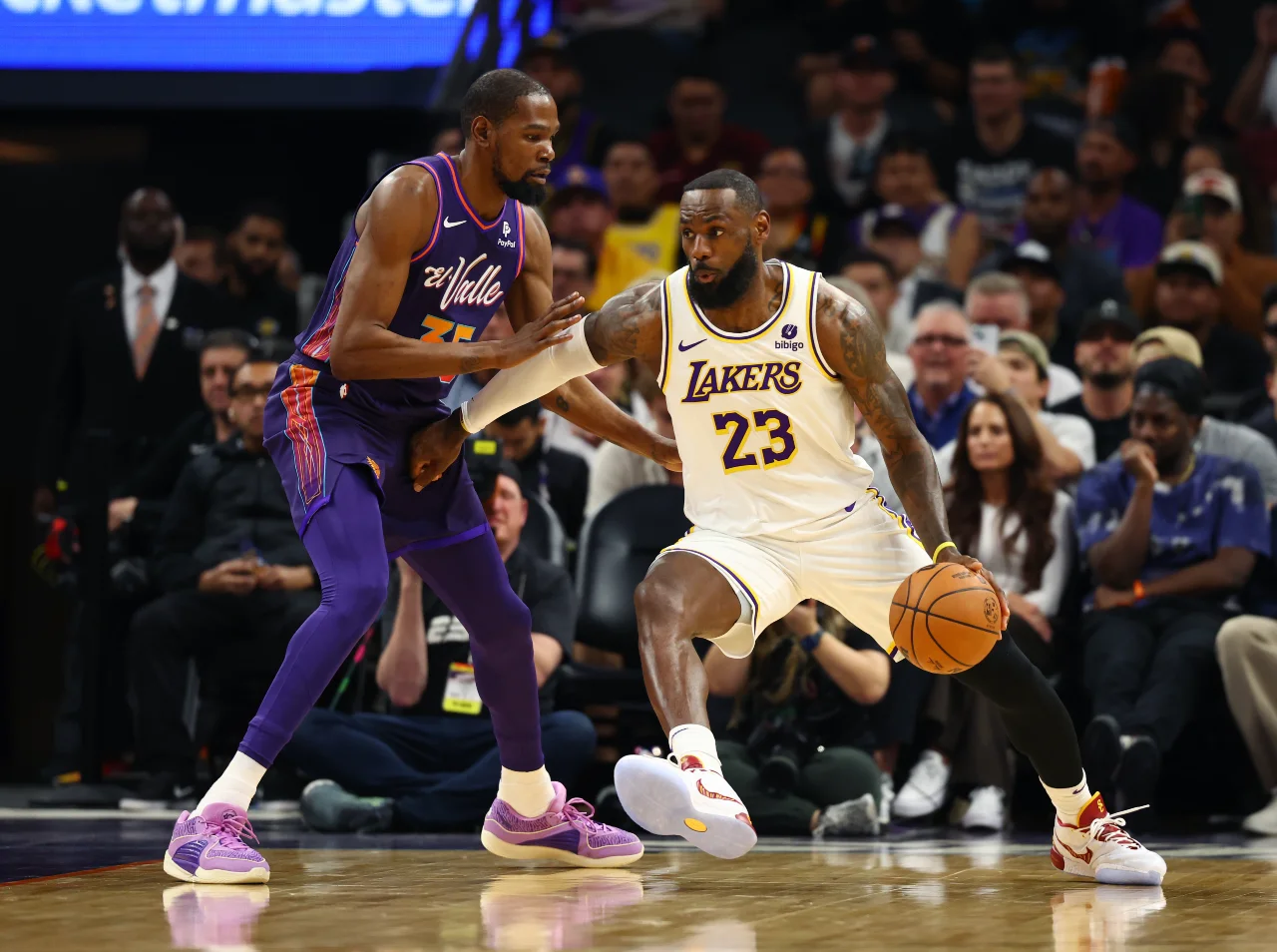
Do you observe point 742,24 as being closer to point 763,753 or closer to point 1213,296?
point 1213,296

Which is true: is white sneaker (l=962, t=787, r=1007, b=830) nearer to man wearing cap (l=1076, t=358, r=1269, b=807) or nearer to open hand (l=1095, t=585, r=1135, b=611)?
man wearing cap (l=1076, t=358, r=1269, b=807)

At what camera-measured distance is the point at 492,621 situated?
4.99m

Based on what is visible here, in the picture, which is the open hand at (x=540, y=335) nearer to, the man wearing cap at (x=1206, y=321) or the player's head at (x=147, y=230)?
the player's head at (x=147, y=230)

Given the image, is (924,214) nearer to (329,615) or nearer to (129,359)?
(129,359)

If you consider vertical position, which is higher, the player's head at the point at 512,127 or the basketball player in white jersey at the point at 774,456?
the player's head at the point at 512,127

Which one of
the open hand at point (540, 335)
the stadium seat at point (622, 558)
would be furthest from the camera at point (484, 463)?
the open hand at point (540, 335)

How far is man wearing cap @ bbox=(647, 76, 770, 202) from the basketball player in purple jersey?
604 centimetres

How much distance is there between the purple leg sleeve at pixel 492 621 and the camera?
4.96 m

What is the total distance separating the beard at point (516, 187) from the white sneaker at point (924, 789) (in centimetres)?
320

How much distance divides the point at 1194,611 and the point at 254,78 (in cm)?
661

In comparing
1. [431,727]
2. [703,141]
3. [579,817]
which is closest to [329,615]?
[579,817]

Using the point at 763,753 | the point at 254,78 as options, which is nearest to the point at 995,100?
the point at 254,78

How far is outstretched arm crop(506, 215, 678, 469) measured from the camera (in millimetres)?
5191

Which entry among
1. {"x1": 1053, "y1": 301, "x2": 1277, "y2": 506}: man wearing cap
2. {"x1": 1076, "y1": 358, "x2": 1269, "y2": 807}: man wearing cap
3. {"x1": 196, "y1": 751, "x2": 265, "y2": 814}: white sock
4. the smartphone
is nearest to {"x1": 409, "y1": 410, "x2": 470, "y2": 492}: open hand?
{"x1": 196, "y1": 751, "x2": 265, "y2": 814}: white sock
